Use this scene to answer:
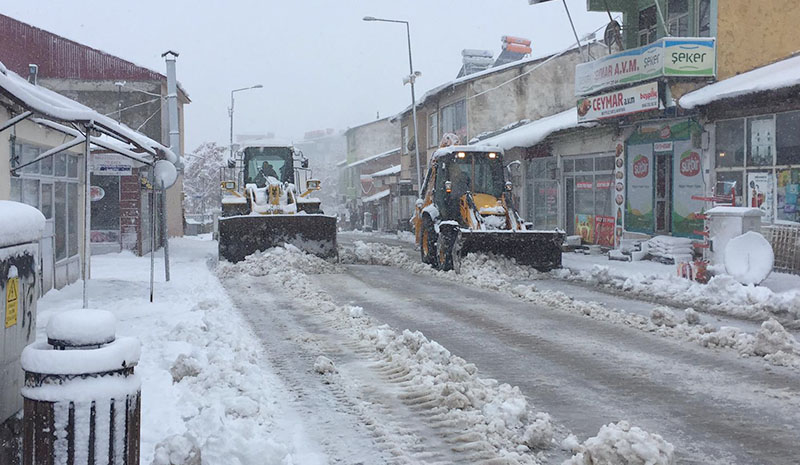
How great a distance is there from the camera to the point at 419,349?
7.39 meters

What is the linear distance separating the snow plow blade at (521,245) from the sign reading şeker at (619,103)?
16.5ft

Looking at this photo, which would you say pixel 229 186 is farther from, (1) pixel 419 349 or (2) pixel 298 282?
(1) pixel 419 349

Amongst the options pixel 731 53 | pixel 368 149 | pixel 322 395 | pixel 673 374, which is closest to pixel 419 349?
pixel 322 395

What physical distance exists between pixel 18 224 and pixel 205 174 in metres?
63.0

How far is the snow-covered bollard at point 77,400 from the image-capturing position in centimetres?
329

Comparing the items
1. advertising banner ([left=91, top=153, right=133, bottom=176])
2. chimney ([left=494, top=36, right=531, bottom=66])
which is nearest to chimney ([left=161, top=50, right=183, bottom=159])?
advertising banner ([left=91, top=153, right=133, bottom=176])

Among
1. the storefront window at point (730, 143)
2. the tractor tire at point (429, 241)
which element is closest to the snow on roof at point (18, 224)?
the tractor tire at point (429, 241)

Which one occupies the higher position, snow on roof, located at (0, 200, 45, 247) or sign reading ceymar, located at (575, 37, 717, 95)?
sign reading ceymar, located at (575, 37, 717, 95)

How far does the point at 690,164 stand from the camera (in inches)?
727

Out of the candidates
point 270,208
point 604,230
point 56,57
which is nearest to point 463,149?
point 270,208

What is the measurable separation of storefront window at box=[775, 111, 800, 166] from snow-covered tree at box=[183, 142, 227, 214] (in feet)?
172

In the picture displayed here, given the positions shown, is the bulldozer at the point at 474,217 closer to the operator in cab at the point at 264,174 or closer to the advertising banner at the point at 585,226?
the operator in cab at the point at 264,174

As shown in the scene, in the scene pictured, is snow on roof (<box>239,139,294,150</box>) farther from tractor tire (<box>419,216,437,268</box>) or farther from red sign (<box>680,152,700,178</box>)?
red sign (<box>680,152,700,178</box>)

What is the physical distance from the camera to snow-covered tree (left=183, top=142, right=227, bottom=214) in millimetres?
64812
